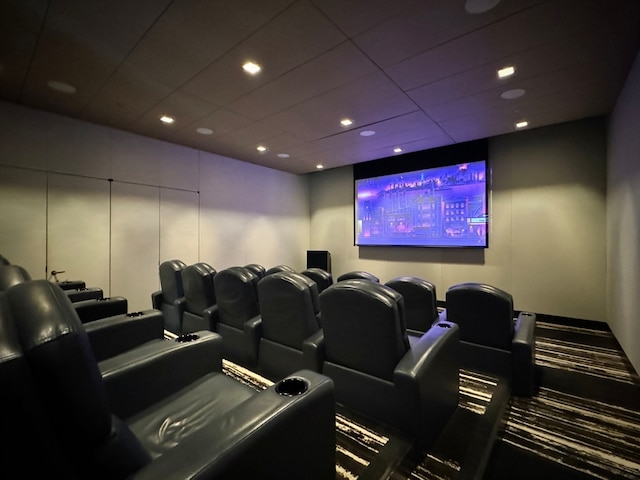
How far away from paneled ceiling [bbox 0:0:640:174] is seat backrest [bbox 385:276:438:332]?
2.13m

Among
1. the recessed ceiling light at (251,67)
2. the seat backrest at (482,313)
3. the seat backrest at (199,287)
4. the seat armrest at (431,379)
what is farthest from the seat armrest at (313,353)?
the recessed ceiling light at (251,67)

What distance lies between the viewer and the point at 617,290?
3.35 m

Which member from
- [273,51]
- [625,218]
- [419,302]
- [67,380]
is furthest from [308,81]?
[625,218]

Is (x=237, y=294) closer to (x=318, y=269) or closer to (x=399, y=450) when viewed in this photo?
(x=318, y=269)

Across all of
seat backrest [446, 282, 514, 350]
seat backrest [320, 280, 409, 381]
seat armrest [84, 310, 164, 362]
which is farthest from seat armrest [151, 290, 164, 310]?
seat backrest [446, 282, 514, 350]

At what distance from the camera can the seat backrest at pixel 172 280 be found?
10.6 ft

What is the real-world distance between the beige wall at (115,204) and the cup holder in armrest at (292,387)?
14.4 ft

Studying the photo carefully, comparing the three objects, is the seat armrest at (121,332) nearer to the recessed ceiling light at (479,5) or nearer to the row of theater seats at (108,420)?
the row of theater seats at (108,420)

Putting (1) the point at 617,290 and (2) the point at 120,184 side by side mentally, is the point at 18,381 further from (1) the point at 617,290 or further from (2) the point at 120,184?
(1) the point at 617,290

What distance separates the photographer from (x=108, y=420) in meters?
0.71

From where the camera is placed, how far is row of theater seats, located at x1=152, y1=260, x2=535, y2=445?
59.2 inches

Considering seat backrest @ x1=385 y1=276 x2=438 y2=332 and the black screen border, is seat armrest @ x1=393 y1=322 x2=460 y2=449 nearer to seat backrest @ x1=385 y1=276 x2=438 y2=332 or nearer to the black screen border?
seat backrest @ x1=385 y1=276 x2=438 y2=332

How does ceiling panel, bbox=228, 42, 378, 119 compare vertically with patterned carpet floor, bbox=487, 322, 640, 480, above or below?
above

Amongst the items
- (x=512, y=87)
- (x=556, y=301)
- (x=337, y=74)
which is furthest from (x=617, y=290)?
(x=337, y=74)
